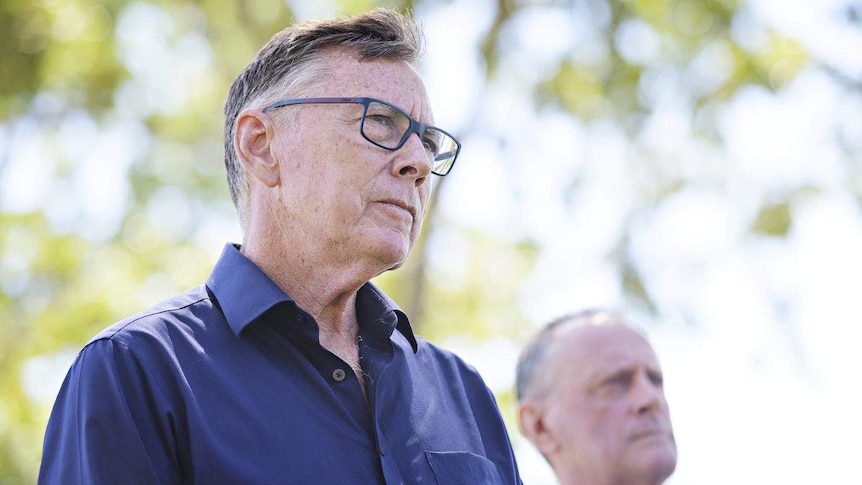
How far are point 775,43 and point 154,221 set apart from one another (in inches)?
280

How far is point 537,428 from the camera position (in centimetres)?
369

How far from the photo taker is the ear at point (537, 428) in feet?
12.0

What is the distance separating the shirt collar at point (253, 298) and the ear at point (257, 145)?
21cm

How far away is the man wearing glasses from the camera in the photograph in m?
2.12

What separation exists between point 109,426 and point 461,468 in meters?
0.87

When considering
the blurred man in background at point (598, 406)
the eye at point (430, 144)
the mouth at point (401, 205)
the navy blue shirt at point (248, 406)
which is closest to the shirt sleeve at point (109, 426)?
the navy blue shirt at point (248, 406)

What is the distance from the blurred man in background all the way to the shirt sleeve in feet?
5.90

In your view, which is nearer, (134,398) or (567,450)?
(134,398)

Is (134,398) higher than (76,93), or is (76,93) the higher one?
(76,93)

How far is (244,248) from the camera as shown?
277cm

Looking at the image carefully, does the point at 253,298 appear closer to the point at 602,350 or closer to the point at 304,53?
the point at 304,53

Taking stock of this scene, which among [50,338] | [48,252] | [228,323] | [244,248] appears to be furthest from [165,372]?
[48,252]

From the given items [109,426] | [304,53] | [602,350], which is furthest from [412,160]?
[602,350]

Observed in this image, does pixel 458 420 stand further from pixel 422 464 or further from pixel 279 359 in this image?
pixel 279 359
